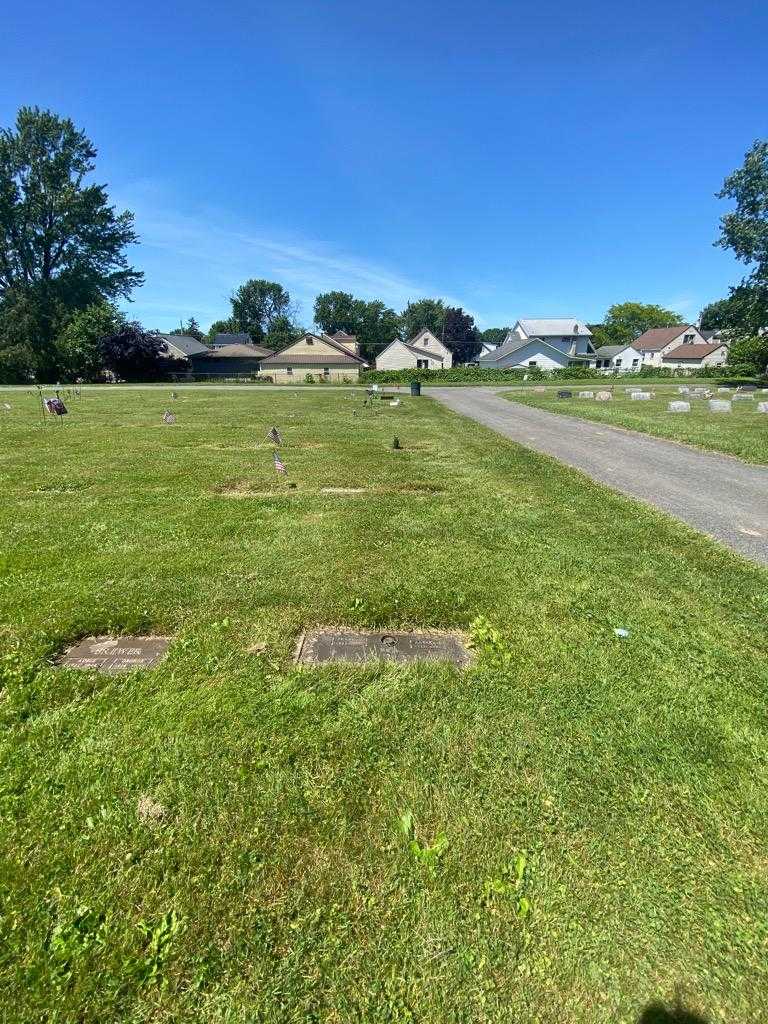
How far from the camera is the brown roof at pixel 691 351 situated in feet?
222

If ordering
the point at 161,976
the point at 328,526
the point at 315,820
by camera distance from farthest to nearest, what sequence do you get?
the point at 328,526
the point at 315,820
the point at 161,976

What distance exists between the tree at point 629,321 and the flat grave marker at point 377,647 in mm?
107381

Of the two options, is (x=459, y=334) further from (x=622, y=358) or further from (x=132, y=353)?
(x=132, y=353)

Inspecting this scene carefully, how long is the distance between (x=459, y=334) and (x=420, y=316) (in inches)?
747

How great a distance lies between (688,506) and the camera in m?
6.26

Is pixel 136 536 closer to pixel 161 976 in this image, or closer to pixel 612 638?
pixel 161 976

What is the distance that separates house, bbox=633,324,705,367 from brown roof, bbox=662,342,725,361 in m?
1.09

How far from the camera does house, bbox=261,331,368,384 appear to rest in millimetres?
55844

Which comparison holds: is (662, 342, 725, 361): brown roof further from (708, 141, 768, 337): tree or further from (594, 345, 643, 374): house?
(708, 141, 768, 337): tree

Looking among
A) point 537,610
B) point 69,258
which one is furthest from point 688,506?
point 69,258

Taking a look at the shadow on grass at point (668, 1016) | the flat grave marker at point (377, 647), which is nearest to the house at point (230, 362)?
the flat grave marker at point (377, 647)

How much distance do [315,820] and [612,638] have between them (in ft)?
7.47

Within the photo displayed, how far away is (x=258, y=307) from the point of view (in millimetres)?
96938

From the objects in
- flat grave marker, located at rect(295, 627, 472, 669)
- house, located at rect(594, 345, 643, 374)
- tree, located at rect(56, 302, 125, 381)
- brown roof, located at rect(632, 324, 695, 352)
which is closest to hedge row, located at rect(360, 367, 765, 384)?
house, located at rect(594, 345, 643, 374)
